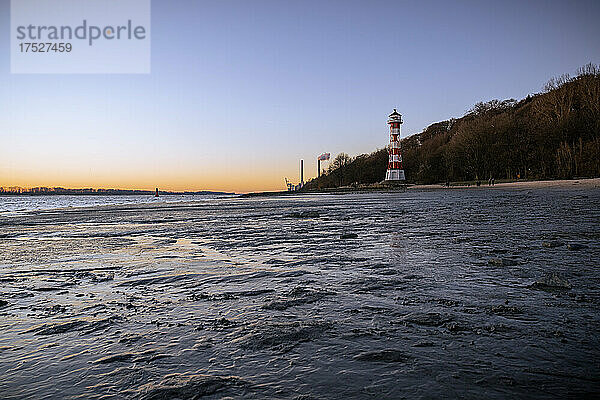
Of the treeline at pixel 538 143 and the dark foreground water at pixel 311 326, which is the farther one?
the treeline at pixel 538 143

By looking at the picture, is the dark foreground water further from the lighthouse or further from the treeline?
the lighthouse

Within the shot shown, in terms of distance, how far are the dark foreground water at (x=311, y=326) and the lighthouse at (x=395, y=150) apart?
69.7m

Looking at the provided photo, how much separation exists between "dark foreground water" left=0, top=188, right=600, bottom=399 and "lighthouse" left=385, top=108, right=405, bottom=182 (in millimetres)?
69694

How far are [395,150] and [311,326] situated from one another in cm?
7363

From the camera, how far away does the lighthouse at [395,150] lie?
236 feet

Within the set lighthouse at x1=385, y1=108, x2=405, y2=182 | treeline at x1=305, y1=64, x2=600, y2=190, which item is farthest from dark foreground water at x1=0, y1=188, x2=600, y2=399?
lighthouse at x1=385, y1=108, x2=405, y2=182

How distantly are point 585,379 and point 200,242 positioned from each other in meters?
6.28

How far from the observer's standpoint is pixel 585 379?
1728mm

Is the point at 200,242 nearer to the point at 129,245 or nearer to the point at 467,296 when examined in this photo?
the point at 129,245

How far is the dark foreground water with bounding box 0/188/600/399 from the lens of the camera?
1.81 meters

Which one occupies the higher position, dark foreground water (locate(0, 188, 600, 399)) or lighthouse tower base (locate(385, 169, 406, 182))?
lighthouse tower base (locate(385, 169, 406, 182))

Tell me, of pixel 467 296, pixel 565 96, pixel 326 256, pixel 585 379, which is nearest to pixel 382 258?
pixel 326 256

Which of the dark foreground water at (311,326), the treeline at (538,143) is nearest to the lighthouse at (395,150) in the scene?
the treeline at (538,143)

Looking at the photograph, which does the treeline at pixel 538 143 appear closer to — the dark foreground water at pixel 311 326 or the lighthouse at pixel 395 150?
the lighthouse at pixel 395 150
